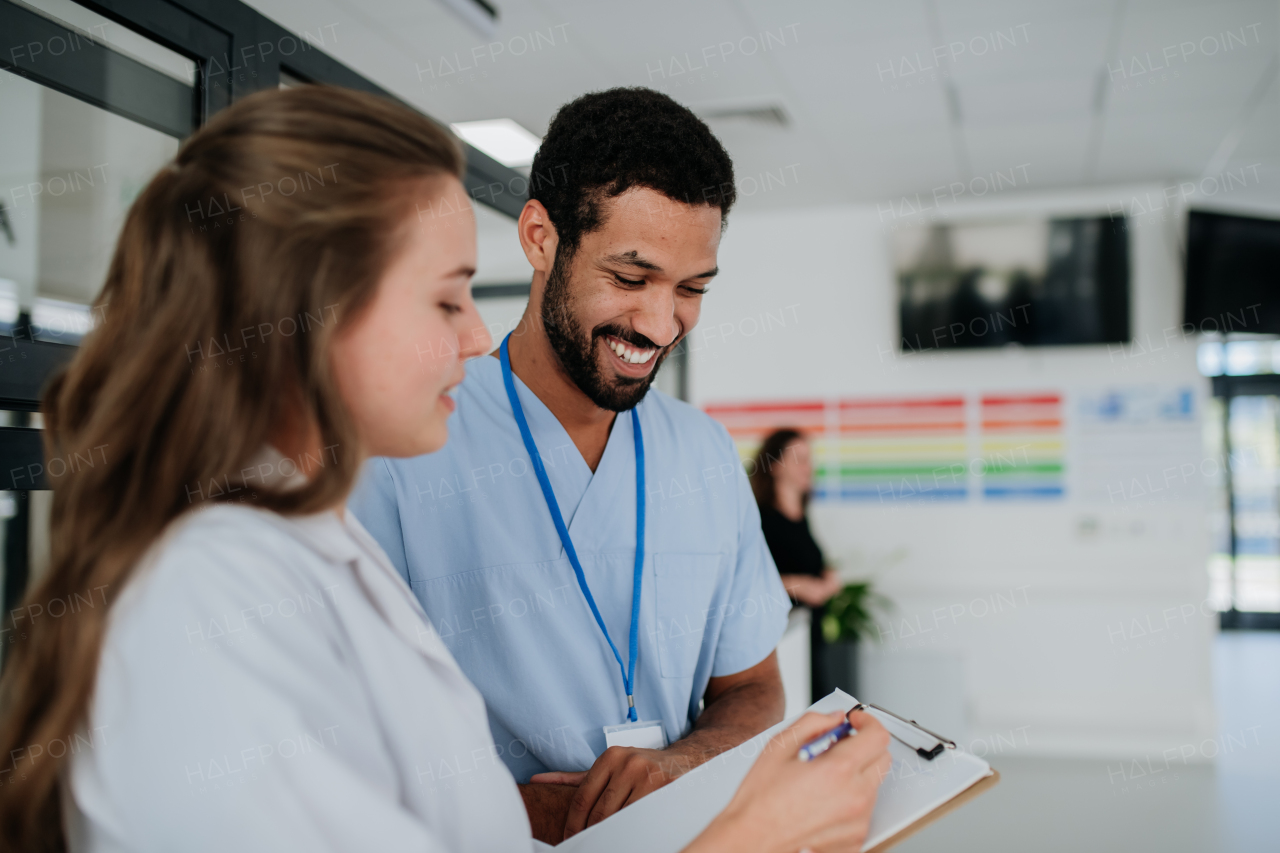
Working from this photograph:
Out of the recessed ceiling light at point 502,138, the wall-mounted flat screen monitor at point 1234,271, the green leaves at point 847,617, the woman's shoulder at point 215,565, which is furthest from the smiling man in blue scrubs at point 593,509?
the wall-mounted flat screen monitor at point 1234,271

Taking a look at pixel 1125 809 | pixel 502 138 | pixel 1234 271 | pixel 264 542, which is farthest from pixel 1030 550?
pixel 264 542

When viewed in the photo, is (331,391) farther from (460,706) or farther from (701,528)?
(701,528)

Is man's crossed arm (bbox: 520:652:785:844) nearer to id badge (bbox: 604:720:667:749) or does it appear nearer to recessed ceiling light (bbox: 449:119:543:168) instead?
id badge (bbox: 604:720:667:749)

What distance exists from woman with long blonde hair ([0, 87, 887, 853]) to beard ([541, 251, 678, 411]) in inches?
19.9

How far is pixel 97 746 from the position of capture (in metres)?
0.55

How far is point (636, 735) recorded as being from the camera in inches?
46.3

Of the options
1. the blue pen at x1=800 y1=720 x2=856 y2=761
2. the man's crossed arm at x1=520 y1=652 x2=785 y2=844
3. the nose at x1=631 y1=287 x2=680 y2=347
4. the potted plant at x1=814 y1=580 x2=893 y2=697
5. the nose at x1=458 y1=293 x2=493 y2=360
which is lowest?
the potted plant at x1=814 y1=580 x2=893 y2=697

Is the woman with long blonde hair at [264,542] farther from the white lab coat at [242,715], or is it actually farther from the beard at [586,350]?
the beard at [586,350]

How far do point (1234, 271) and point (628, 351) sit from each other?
448cm

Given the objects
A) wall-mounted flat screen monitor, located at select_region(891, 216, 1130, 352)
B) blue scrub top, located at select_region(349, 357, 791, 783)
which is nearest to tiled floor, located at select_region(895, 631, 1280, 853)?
wall-mounted flat screen monitor, located at select_region(891, 216, 1130, 352)

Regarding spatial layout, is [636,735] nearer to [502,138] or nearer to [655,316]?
[655,316]

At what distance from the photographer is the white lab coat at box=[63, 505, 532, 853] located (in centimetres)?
53

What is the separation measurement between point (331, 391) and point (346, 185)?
0.15m

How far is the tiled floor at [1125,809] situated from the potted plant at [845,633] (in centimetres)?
87
